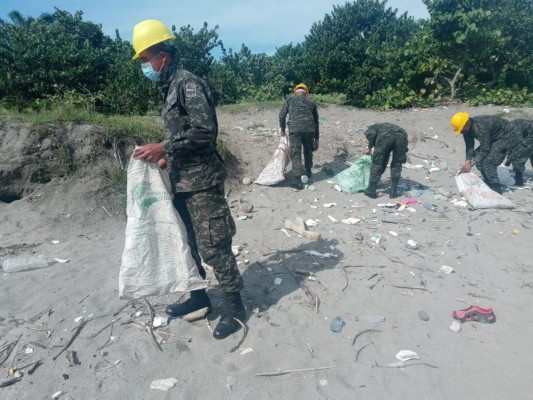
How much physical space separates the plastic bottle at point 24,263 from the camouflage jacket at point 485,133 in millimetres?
5636

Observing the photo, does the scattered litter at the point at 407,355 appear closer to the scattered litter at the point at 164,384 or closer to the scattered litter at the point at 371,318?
the scattered litter at the point at 371,318

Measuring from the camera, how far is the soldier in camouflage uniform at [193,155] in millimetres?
2416

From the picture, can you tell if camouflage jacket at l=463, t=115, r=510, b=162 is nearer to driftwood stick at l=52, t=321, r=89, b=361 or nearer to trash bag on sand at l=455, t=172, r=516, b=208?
trash bag on sand at l=455, t=172, r=516, b=208

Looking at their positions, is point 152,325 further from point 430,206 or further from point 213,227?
point 430,206

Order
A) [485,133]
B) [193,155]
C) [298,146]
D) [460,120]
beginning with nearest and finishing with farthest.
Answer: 1. [193,155]
2. [460,120]
3. [485,133]
4. [298,146]

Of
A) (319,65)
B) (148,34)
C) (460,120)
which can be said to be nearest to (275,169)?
(460,120)

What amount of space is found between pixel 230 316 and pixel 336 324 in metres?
0.78

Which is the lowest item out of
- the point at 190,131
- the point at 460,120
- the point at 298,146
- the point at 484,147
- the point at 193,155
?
the point at 484,147

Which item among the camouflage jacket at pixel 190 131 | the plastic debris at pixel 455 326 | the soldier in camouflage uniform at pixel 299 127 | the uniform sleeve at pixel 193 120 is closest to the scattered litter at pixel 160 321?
the camouflage jacket at pixel 190 131

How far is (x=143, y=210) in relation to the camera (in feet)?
8.60

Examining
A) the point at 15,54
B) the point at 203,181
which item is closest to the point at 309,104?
the point at 203,181

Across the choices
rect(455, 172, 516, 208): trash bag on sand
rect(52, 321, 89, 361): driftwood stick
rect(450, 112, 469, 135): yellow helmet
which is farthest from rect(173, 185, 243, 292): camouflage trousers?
rect(450, 112, 469, 135): yellow helmet

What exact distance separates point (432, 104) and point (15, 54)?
10.6 metres

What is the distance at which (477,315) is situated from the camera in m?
2.96
